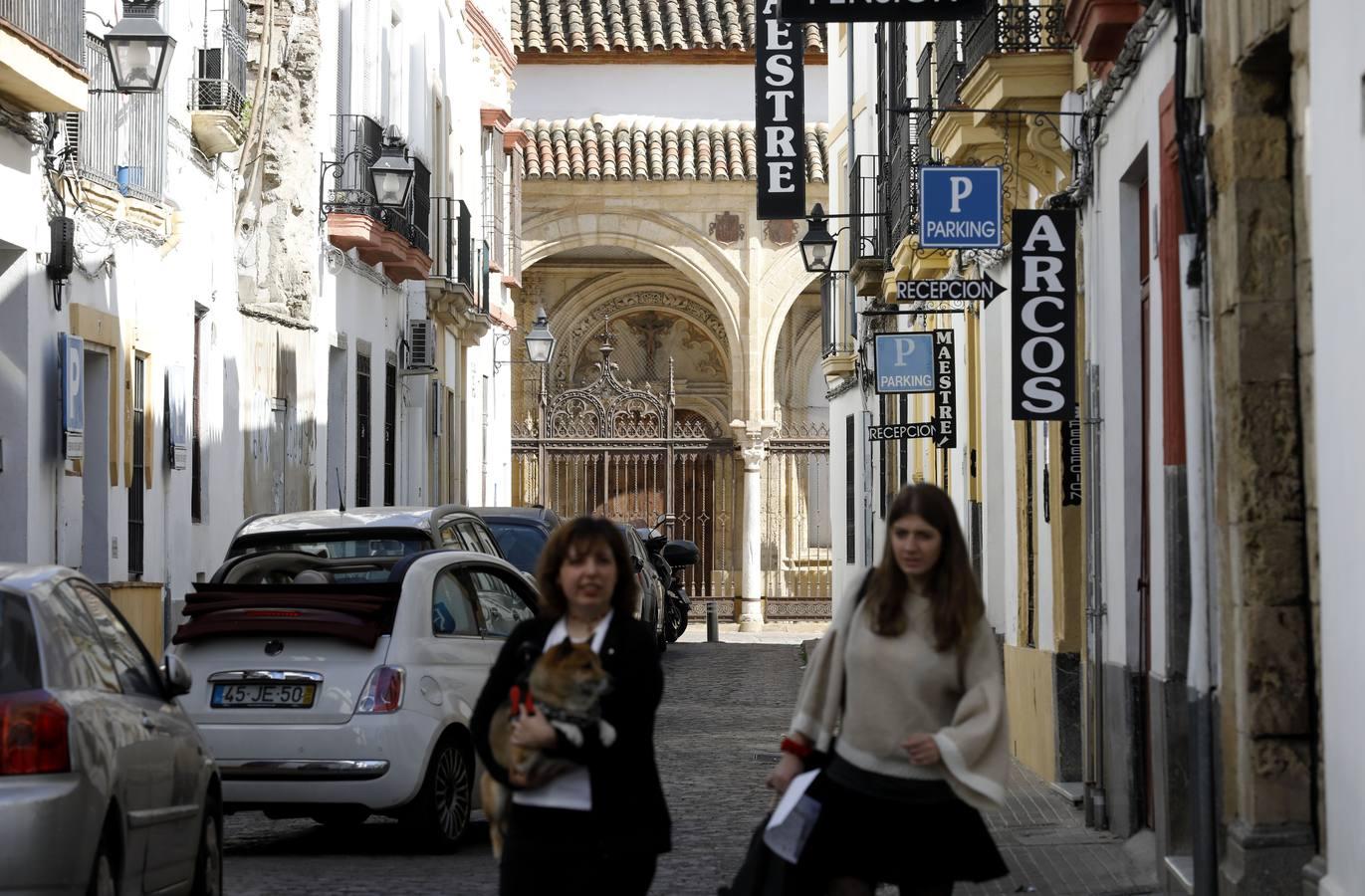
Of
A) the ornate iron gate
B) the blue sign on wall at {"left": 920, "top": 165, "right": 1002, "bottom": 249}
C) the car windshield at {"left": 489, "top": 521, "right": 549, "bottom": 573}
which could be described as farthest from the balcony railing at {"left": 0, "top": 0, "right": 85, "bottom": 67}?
the ornate iron gate

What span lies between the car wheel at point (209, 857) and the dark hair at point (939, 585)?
348cm

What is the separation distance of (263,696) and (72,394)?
7.13 metres

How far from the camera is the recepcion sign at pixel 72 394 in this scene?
1797 centimetres

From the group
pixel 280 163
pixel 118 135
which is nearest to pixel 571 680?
pixel 118 135

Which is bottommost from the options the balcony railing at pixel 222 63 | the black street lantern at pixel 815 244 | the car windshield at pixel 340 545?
the car windshield at pixel 340 545

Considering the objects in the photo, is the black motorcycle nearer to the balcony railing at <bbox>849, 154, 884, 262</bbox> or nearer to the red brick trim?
the balcony railing at <bbox>849, 154, 884, 262</bbox>

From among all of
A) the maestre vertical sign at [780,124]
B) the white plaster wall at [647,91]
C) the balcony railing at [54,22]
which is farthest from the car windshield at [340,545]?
the white plaster wall at [647,91]

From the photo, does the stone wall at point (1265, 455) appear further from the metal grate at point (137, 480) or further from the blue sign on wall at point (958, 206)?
the metal grate at point (137, 480)

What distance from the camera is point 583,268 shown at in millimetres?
46312

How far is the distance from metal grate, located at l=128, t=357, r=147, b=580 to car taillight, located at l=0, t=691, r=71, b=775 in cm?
1304

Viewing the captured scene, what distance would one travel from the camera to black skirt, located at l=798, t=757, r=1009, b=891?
6469 mm

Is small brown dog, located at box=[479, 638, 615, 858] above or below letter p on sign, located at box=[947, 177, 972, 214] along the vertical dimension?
below

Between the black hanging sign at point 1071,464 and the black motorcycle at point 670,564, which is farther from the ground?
the black hanging sign at point 1071,464

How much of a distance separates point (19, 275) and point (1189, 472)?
10761mm
